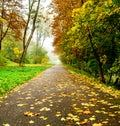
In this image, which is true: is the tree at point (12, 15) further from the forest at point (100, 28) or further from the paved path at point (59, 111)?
the paved path at point (59, 111)

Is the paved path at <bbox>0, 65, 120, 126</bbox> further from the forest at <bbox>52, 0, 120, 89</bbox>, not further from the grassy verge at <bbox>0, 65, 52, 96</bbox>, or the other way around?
the forest at <bbox>52, 0, 120, 89</bbox>

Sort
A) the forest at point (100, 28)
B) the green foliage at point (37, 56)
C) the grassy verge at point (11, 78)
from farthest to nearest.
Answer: the green foliage at point (37, 56) < the forest at point (100, 28) < the grassy verge at point (11, 78)

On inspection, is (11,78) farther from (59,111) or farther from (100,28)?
(59,111)

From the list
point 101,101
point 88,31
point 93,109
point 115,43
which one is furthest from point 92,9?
point 93,109

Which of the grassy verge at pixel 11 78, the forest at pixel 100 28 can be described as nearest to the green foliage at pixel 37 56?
the grassy verge at pixel 11 78

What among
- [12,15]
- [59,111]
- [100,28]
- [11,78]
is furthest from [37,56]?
[59,111]

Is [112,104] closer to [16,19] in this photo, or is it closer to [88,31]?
[88,31]

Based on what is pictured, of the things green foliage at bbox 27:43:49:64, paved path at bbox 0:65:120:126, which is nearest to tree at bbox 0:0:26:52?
paved path at bbox 0:65:120:126

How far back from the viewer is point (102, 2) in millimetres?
13719

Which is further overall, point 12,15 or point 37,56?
point 37,56

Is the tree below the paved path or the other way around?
the other way around

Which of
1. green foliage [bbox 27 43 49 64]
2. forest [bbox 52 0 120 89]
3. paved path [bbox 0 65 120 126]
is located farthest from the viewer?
green foliage [bbox 27 43 49 64]

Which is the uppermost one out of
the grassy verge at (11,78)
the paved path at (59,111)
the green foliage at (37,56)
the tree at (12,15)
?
the tree at (12,15)

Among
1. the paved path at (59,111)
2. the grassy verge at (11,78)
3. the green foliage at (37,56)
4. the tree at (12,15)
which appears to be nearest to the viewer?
the paved path at (59,111)
